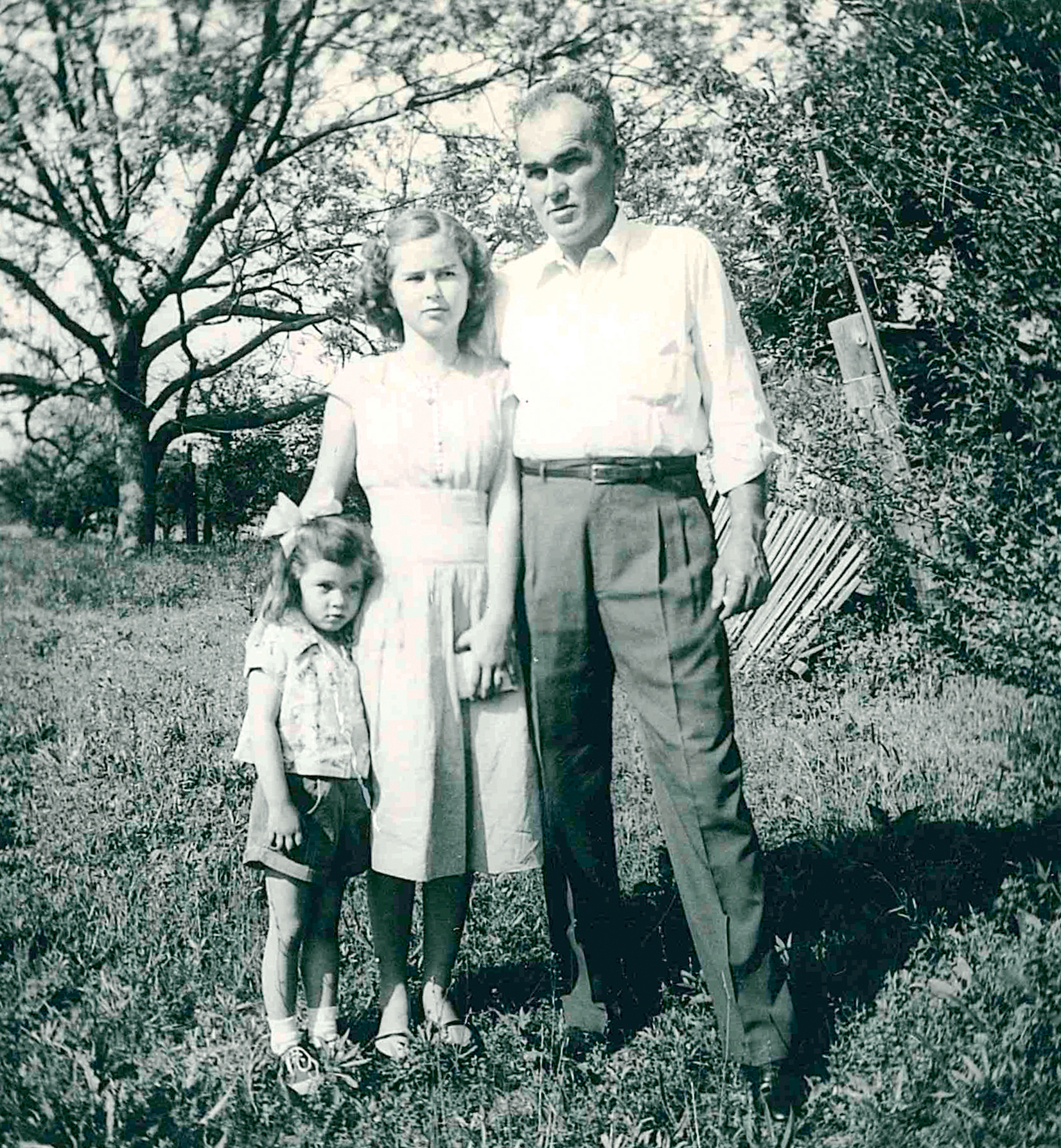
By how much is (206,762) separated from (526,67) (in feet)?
8.89

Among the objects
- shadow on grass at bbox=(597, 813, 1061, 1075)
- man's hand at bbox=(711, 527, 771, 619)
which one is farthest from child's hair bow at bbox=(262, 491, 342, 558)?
shadow on grass at bbox=(597, 813, 1061, 1075)

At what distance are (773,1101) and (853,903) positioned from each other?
91 cm

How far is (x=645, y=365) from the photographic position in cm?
215

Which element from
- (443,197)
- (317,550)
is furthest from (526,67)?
(317,550)

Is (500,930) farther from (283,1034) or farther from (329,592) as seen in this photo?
(329,592)

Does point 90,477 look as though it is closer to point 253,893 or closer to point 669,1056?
point 253,893

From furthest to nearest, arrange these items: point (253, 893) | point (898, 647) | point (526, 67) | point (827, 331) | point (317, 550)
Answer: point (827, 331) < point (898, 647) < point (526, 67) < point (253, 893) < point (317, 550)

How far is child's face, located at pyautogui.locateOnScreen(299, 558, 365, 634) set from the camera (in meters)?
2.16

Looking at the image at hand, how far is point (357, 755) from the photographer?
219cm

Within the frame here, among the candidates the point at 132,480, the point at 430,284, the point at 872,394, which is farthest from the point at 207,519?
the point at 872,394

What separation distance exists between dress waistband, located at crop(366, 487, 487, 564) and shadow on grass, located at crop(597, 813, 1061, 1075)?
1.15 metres

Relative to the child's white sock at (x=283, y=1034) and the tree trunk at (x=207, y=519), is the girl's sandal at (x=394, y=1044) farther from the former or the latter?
the tree trunk at (x=207, y=519)

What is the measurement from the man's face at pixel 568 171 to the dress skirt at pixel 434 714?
1.97 feet

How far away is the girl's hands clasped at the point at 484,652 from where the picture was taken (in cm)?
219
